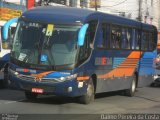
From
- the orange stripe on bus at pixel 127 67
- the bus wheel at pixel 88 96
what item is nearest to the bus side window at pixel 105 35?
the orange stripe on bus at pixel 127 67

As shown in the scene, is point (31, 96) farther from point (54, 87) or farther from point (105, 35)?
point (105, 35)

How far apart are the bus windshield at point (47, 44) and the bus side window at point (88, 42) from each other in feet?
1.48

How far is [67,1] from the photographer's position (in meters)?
49.5

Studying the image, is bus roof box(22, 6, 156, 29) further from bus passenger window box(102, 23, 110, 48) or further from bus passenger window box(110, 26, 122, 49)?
bus passenger window box(110, 26, 122, 49)

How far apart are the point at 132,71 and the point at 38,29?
6.38 meters

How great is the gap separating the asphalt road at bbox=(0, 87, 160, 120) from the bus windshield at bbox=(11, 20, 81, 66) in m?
1.41

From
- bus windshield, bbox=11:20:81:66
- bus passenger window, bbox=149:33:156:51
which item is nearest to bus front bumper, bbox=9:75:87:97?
bus windshield, bbox=11:20:81:66

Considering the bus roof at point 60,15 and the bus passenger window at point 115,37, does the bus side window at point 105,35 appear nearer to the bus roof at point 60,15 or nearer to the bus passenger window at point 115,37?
the bus passenger window at point 115,37

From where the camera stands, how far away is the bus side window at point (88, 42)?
15803mm

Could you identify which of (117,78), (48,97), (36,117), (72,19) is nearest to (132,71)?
(117,78)

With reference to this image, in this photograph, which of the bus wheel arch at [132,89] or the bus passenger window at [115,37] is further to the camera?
the bus wheel arch at [132,89]

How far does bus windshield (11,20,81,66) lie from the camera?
50.3ft

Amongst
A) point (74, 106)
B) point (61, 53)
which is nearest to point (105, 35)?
point (61, 53)

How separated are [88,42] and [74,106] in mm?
2111
